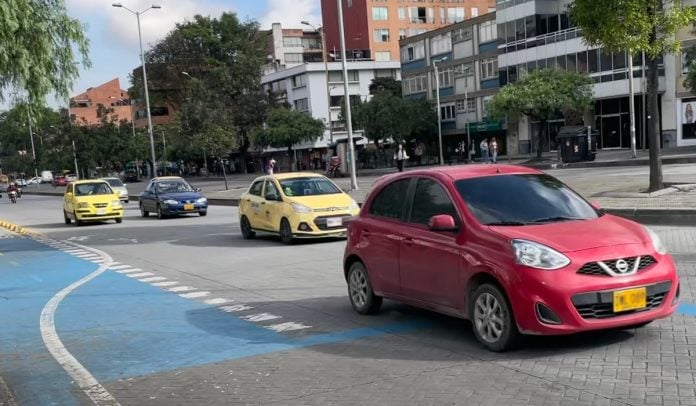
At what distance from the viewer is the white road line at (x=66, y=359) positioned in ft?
18.6

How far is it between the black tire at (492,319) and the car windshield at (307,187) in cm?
991

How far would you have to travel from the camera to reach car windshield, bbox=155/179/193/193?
26516mm

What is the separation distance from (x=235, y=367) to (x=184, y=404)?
3.11 feet

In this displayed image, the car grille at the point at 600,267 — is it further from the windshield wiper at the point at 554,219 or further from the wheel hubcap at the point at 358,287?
the wheel hubcap at the point at 358,287

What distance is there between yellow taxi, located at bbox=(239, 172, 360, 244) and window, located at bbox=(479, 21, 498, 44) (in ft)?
146

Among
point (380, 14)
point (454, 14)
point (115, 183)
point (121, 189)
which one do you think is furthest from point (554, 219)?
point (454, 14)

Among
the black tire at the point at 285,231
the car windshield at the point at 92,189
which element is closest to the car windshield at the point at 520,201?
the black tire at the point at 285,231

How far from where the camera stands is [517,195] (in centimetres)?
671

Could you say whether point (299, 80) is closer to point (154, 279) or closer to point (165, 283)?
point (154, 279)

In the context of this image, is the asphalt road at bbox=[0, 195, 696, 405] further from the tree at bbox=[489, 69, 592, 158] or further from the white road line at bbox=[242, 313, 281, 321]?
the tree at bbox=[489, 69, 592, 158]

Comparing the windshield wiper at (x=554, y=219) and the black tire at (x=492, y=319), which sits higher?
the windshield wiper at (x=554, y=219)

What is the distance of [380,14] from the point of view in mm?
87438

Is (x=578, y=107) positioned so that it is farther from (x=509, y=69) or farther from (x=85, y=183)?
(x=85, y=183)

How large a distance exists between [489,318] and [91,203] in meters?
21.4
